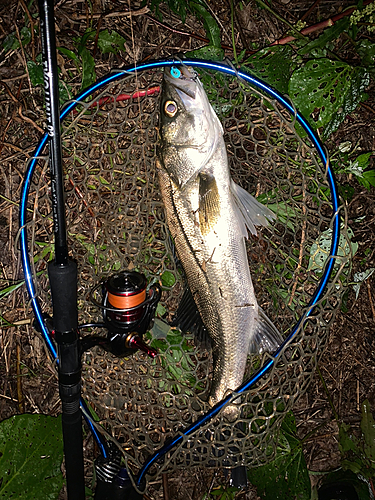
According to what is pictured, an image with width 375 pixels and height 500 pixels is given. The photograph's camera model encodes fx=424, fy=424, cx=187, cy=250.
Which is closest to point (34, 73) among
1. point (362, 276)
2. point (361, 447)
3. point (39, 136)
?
point (39, 136)

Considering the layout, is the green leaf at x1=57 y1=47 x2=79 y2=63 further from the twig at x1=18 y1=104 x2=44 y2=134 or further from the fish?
the fish

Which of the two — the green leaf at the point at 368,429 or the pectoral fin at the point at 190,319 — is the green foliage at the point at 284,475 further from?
the pectoral fin at the point at 190,319

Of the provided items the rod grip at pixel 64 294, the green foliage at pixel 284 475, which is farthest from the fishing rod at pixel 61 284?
the green foliage at pixel 284 475

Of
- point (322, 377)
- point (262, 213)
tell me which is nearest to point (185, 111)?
point (262, 213)

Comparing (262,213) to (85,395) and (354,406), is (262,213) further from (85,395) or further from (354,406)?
(354,406)

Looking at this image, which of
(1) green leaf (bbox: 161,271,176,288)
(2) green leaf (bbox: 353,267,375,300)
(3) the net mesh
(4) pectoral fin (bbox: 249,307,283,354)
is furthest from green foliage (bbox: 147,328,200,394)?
(2) green leaf (bbox: 353,267,375,300)

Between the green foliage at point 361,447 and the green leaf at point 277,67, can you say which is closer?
the green leaf at point 277,67

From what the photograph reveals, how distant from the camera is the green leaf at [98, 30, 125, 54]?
84.7 inches

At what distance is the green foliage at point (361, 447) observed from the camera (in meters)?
Result: 2.44

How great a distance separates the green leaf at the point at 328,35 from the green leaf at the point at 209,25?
1.34 feet

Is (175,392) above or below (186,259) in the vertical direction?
below

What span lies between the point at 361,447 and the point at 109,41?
8.88ft

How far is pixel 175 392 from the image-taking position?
232cm

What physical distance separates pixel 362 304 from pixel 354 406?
658mm
